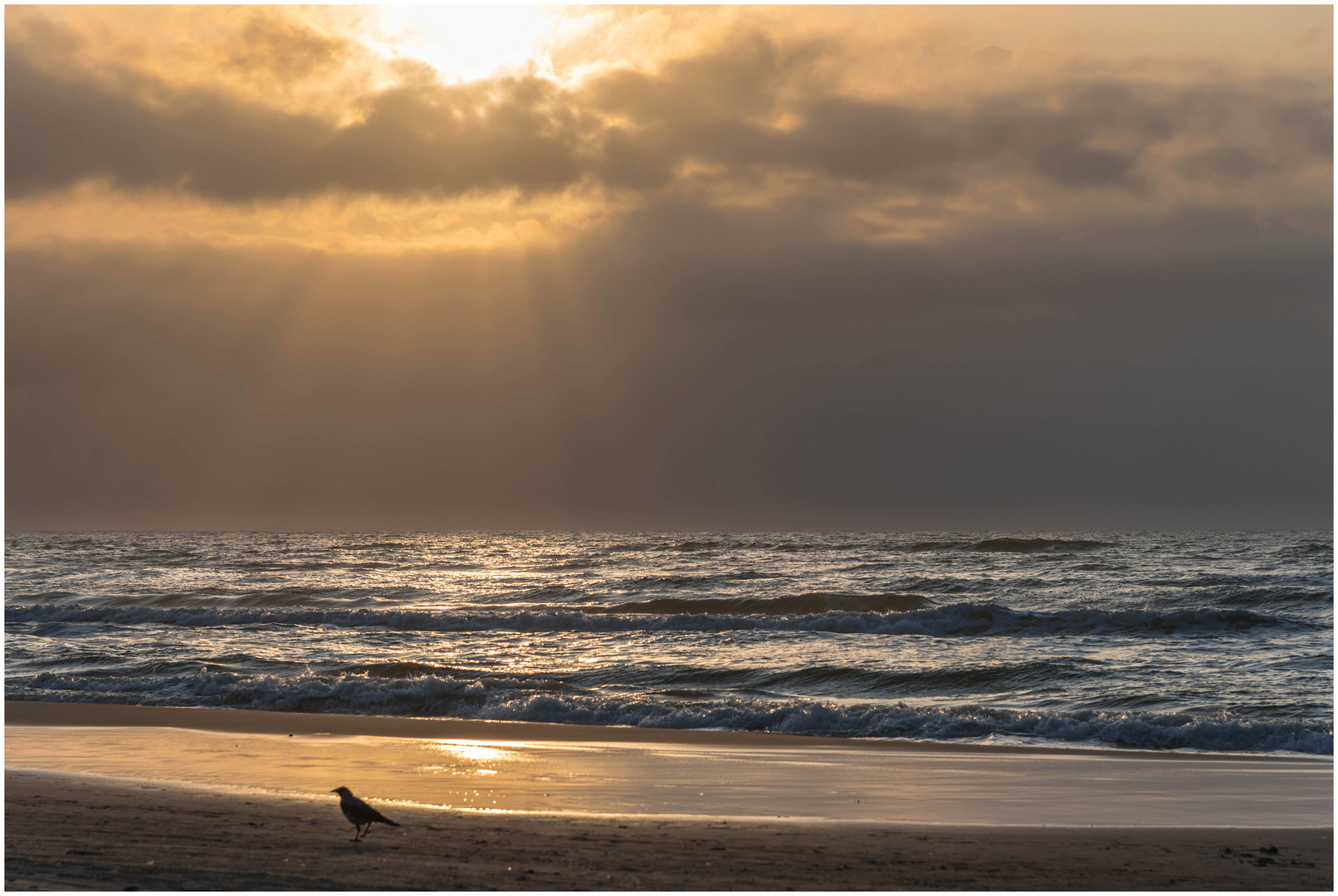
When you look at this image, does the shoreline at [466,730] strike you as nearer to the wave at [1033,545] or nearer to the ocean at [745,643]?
the ocean at [745,643]

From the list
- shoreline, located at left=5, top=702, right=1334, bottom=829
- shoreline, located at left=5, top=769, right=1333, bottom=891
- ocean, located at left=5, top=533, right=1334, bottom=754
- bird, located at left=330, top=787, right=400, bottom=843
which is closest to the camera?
shoreline, located at left=5, top=769, right=1333, bottom=891

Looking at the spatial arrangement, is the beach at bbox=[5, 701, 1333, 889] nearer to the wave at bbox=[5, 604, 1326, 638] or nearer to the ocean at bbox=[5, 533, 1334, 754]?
the ocean at bbox=[5, 533, 1334, 754]

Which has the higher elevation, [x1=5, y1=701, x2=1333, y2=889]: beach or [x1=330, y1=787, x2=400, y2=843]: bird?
[x1=330, y1=787, x2=400, y2=843]: bird

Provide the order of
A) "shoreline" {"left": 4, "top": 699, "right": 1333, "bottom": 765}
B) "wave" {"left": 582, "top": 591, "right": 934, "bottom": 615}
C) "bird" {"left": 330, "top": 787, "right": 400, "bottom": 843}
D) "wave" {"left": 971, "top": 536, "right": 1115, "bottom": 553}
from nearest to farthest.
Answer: "bird" {"left": 330, "top": 787, "right": 400, "bottom": 843} < "shoreline" {"left": 4, "top": 699, "right": 1333, "bottom": 765} < "wave" {"left": 582, "top": 591, "right": 934, "bottom": 615} < "wave" {"left": 971, "top": 536, "right": 1115, "bottom": 553}

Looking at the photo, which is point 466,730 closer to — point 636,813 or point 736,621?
point 636,813

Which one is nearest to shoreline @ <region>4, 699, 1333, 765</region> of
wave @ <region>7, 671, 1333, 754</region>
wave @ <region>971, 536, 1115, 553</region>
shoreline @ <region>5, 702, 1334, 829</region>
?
shoreline @ <region>5, 702, 1334, 829</region>

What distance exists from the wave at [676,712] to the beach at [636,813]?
0.91m

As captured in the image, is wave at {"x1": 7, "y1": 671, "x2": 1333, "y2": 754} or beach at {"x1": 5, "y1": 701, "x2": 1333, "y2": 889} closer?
beach at {"x1": 5, "y1": 701, "x2": 1333, "y2": 889}

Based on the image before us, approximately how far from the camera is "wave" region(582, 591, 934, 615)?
33.4 m

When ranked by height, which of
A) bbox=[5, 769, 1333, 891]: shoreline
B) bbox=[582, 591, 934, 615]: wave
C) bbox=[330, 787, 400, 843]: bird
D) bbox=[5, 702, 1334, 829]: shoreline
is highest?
bbox=[330, 787, 400, 843]: bird

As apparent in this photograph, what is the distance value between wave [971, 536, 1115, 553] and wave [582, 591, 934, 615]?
25949 millimetres

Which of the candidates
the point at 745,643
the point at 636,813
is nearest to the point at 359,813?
the point at 636,813

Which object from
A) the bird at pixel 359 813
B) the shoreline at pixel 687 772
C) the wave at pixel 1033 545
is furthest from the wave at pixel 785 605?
the wave at pixel 1033 545

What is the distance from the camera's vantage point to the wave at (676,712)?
45.3ft
